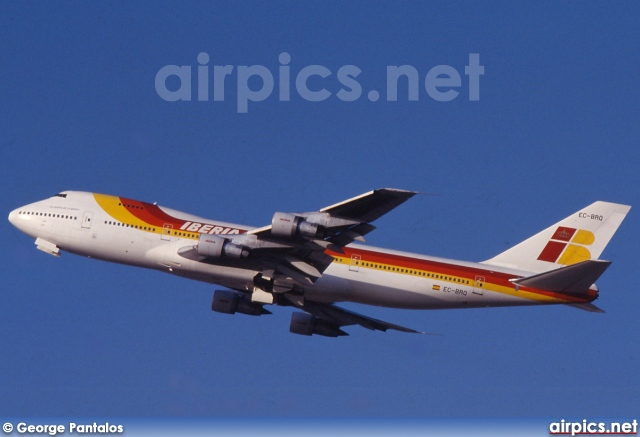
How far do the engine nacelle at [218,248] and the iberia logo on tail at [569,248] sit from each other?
17314mm

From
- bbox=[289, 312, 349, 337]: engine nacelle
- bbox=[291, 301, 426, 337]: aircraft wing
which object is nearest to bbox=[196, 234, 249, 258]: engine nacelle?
bbox=[291, 301, 426, 337]: aircraft wing

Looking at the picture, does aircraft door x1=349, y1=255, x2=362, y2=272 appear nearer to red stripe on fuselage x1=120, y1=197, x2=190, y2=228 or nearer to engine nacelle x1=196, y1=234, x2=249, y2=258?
engine nacelle x1=196, y1=234, x2=249, y2=258

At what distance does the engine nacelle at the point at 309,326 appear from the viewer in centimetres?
6169

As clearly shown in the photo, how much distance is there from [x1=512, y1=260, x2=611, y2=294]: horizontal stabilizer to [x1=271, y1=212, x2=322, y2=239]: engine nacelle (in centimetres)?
1182

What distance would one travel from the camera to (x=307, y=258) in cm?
5325

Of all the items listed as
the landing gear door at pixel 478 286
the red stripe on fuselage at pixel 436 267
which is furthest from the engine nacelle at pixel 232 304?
the landing gear door at pixel 478 286

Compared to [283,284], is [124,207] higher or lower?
higher

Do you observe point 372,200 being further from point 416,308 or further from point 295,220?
point 416,308

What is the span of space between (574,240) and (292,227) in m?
17.9

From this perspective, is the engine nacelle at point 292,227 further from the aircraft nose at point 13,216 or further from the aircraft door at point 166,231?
the aircraft nose at point 13,216

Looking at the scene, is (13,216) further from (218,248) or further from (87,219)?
(218,248)

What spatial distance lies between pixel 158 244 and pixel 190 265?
2486 millimetres

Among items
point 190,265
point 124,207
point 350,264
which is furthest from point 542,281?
point 124,207

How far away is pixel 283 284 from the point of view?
54781mm
